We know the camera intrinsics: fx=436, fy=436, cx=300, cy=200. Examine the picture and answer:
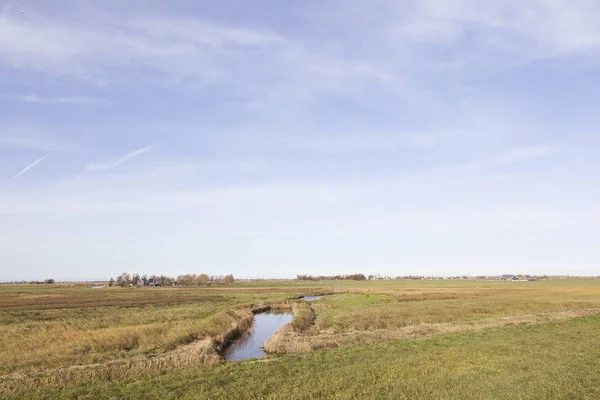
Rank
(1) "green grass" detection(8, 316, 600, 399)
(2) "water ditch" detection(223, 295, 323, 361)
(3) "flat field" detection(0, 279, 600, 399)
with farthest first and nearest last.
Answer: (2) "water ditch" detection(223, 295, 323, 361), (3) "flat field" detection(0, 279, 600, 399), (1) "green grass" detection(8, 316, 600, 399)

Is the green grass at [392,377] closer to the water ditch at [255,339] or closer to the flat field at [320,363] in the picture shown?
the flat field at [320,363]

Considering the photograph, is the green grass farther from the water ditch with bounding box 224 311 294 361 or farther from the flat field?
the water ditch with bounding box 224 311 294 361

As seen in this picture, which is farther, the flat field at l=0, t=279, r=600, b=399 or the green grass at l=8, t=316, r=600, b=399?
the flat field at l=0, t=279, r=600, b=399

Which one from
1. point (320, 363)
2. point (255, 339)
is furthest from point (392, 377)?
point (255, 339)

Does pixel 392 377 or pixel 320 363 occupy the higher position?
pixel 392 377

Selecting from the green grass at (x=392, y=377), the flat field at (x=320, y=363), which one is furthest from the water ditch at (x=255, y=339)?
the green grass at (x=392, y=377)

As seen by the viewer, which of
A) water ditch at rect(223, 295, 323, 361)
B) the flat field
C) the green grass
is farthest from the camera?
water ditch at rect(223, 295, 323, 361)

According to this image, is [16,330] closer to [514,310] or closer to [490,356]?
[490,356]

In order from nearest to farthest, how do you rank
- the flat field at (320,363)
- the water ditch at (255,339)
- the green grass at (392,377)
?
the green grass at (392,377), the flat field at (320,363), the water ditch at (255,339)

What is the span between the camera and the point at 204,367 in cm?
2514

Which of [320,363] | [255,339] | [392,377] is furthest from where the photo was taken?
[255,339]

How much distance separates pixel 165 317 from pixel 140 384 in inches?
1322

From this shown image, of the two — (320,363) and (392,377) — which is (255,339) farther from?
(392,377)

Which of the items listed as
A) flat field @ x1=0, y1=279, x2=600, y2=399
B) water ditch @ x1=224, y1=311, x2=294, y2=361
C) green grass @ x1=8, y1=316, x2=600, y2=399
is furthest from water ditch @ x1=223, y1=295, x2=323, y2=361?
green grass @ x1=8, y1=316, x2=600, y2=399
